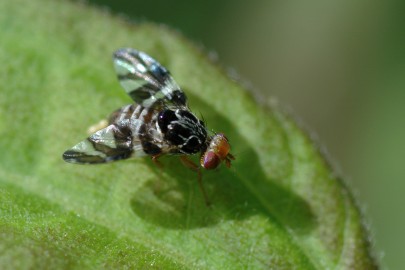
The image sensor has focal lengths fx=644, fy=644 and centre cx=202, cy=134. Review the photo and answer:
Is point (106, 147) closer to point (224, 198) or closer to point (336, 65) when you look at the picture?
point (224, 198)

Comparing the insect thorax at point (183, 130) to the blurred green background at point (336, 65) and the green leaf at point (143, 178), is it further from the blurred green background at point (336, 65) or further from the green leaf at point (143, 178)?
the blurred green background at point (336, 65)

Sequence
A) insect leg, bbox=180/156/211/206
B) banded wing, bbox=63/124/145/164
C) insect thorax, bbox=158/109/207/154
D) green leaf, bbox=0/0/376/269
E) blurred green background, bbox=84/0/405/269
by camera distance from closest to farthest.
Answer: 1. green leaf, bbox=0/0/376/269
2. banded wing, bbox=63/124/145/164
3. insect leg, bbox=180/156/211/206
4. insect thorax, bbox=158/109/207/154
5. blurred green background, bbox=84/0/405/269

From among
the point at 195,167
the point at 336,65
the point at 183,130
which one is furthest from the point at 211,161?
the point at 336,65

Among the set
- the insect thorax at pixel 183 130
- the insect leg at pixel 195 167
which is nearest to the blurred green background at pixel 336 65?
the insect thorax at pixel 183 130

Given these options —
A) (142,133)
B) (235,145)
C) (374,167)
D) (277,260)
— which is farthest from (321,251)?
(374,167)

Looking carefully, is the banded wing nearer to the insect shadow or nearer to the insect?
the insect

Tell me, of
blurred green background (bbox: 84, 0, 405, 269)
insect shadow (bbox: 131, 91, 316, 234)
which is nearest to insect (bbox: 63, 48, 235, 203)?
insect shadow (bbox: 131, 91, 316, 234)

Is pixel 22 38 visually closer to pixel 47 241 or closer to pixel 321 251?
pixel 47 241
